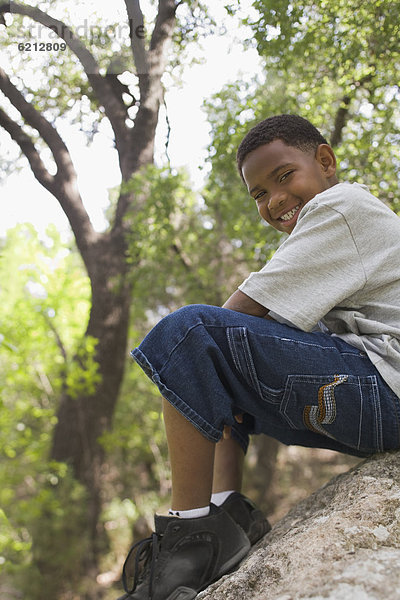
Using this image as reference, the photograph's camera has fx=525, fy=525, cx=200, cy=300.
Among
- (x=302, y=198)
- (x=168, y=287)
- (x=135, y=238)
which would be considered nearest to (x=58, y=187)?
(x=135, y=238)

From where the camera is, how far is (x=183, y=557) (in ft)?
4.67

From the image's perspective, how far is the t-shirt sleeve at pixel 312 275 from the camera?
58.1 inches

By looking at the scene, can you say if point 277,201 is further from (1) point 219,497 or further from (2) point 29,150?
(2) point 29,150

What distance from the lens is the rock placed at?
97 centimetres

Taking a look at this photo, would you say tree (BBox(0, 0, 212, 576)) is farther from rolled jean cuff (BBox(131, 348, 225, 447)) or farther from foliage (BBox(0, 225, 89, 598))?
rolled jean cuff (BBox(131, 348, 225, 447))

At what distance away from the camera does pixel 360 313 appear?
1.58 metres

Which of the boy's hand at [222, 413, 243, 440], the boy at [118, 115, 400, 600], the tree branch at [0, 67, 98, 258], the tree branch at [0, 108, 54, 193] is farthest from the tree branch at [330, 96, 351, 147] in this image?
the tree branch at [0, 108, 54, 193]

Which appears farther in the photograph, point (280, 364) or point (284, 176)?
point (284, 176)

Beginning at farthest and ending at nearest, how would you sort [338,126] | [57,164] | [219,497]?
1. [57,164]
2. [338,126]
3. [219,497]

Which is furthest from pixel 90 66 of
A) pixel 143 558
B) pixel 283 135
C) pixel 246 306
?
pixel 143 558

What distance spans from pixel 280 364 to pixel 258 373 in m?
0.07

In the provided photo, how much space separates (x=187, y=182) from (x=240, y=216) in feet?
2.41

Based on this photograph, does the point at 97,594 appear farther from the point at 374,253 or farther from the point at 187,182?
the point at 374,253

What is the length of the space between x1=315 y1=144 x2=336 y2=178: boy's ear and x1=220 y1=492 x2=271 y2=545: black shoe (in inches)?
46.4
